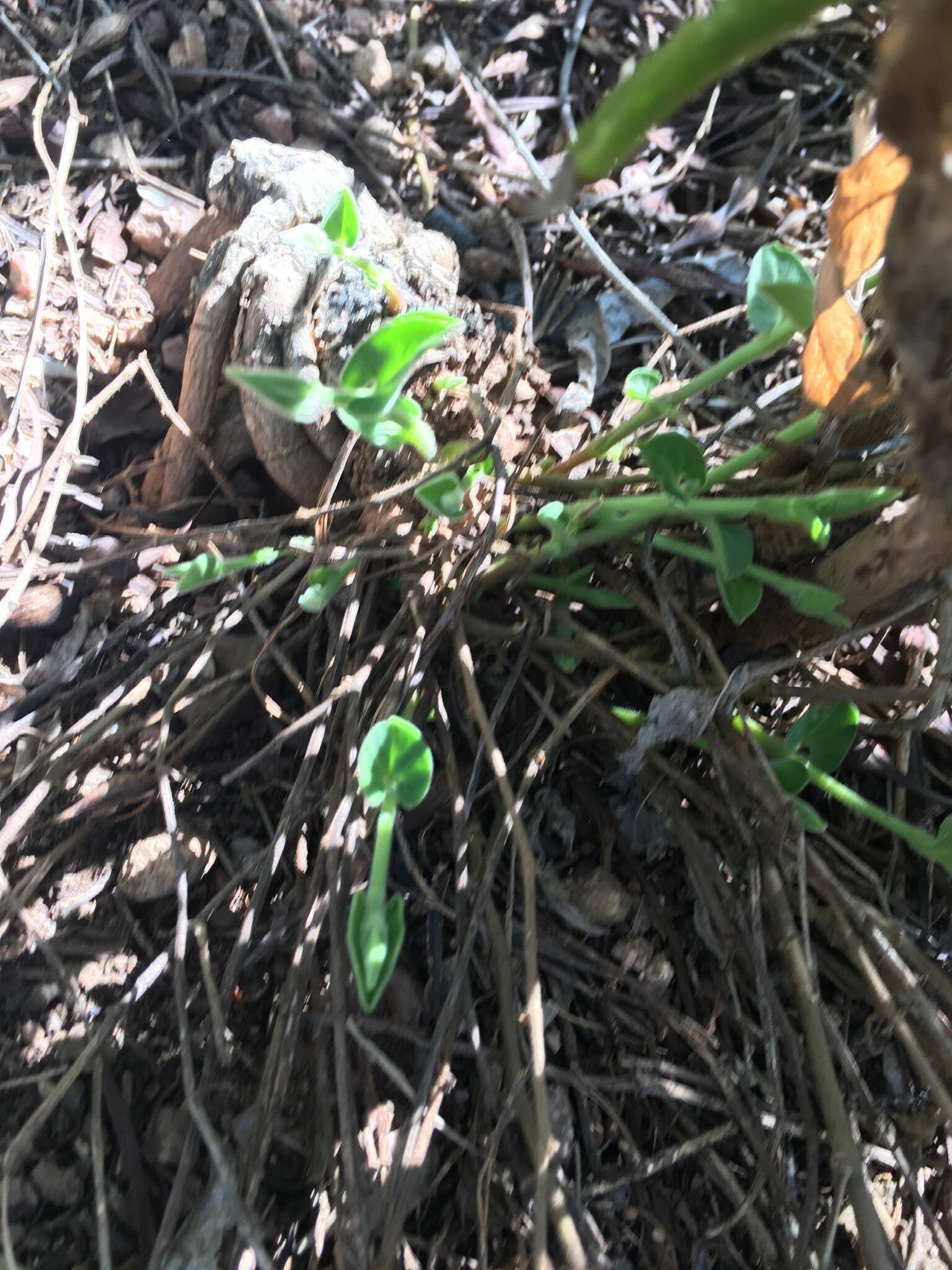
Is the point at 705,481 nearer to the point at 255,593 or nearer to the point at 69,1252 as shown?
the point at 255,593

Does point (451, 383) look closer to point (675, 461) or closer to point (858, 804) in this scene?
point (675, 461)

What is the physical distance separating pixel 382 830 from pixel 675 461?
0.49 metres

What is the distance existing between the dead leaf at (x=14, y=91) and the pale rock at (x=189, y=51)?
0.26 m

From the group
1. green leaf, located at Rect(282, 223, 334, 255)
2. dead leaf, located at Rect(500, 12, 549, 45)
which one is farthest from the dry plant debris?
dead leaf, located at Rect(500, 12, 549, 45)

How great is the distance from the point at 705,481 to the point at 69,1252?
112cm

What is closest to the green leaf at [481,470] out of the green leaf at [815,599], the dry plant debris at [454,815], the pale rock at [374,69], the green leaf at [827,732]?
the dry plant debris at [454,815]

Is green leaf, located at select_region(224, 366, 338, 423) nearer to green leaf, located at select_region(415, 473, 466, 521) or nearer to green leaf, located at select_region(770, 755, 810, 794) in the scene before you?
green leaf, located at select_region(415, 473, 466, 521)

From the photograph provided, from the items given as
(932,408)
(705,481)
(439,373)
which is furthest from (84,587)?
(932,408)

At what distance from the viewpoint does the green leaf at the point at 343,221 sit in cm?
90

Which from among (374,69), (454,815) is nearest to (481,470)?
(454,815)

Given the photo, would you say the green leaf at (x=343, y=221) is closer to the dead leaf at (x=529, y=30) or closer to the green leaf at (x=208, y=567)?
the green leaf at (x=208, y=567)

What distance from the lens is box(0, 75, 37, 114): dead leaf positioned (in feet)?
4.93

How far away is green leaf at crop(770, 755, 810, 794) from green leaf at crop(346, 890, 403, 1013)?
18.8 inches

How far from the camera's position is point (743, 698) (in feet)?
3.46
